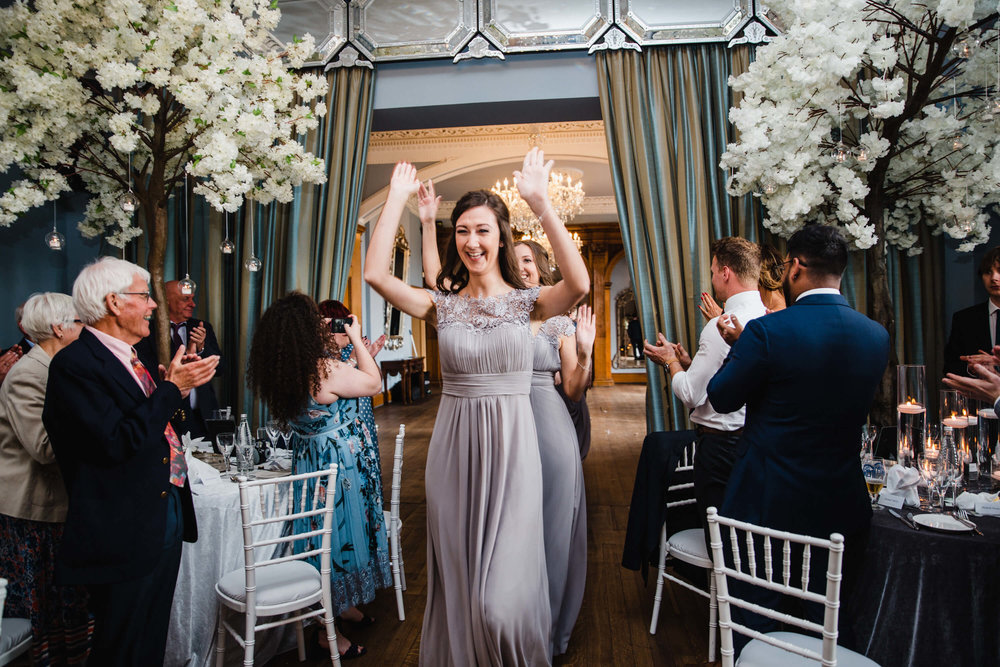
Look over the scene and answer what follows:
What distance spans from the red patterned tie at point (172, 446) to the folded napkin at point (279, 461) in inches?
34.0

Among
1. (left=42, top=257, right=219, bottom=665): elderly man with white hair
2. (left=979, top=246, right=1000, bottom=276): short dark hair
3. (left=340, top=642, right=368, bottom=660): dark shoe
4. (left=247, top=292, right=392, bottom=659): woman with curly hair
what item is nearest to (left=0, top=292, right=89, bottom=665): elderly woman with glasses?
(left=42, top=257, right=219, bottom=665): elderly man with white hair

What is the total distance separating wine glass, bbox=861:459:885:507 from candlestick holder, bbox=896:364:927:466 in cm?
8

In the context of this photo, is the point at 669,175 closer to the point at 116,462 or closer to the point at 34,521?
the point at 116,462

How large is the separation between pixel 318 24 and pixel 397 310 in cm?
699

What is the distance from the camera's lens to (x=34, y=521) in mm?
2109

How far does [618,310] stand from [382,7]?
1141cm

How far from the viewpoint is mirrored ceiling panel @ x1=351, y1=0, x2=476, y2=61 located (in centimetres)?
447

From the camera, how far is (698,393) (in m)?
2.44

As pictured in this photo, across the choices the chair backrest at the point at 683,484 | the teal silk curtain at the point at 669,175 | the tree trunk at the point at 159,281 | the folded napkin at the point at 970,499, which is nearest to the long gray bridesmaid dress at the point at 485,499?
the chair backrest at the point at 683,484

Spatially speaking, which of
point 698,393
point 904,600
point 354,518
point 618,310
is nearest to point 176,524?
point 354,518

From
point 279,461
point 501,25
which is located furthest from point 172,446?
point 501,25

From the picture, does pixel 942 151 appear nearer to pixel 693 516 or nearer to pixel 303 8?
pixel 693 516

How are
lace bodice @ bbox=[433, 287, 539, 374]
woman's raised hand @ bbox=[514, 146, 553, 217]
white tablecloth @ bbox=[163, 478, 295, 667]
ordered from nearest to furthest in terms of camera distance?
woman's raised hand @ bbox=[514, 146, 553, 217], lace bodice @ bbox=[433, 287, 539, 374], white tablecloth @ bbox=[163, 478, 295, 667]

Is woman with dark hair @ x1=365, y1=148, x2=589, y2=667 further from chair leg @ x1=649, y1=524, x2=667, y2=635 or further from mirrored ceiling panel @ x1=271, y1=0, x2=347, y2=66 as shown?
mirrored ceiling panel @ x1=271, y1=0, x2=347, y2=66
